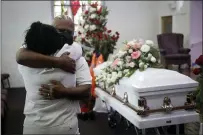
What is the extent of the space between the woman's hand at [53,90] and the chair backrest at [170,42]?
236 inches

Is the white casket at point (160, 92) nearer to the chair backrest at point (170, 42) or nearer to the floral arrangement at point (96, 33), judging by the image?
the floral arrangement at point (96, 33)

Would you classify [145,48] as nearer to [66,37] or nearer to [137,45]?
[137,45]

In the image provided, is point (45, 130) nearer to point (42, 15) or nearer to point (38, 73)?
point (38, 73)

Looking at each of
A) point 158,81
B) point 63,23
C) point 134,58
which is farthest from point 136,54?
point 63,23

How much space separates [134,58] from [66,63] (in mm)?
1111

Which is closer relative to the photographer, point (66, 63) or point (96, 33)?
point (66, 63)

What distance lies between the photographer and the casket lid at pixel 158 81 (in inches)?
70.7

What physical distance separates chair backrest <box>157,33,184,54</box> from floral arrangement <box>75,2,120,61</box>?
362 cm

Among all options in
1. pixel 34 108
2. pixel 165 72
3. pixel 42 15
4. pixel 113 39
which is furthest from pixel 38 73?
pixel 42 15

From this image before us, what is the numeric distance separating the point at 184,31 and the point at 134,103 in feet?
17.3

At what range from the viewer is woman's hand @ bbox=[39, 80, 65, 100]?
1026 millimetres

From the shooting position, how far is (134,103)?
1908 mm

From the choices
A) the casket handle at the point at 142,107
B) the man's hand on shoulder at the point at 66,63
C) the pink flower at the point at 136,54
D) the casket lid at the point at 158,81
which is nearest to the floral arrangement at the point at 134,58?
the pink flower at the point at 136,54

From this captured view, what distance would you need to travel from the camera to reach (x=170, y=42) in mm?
6789
